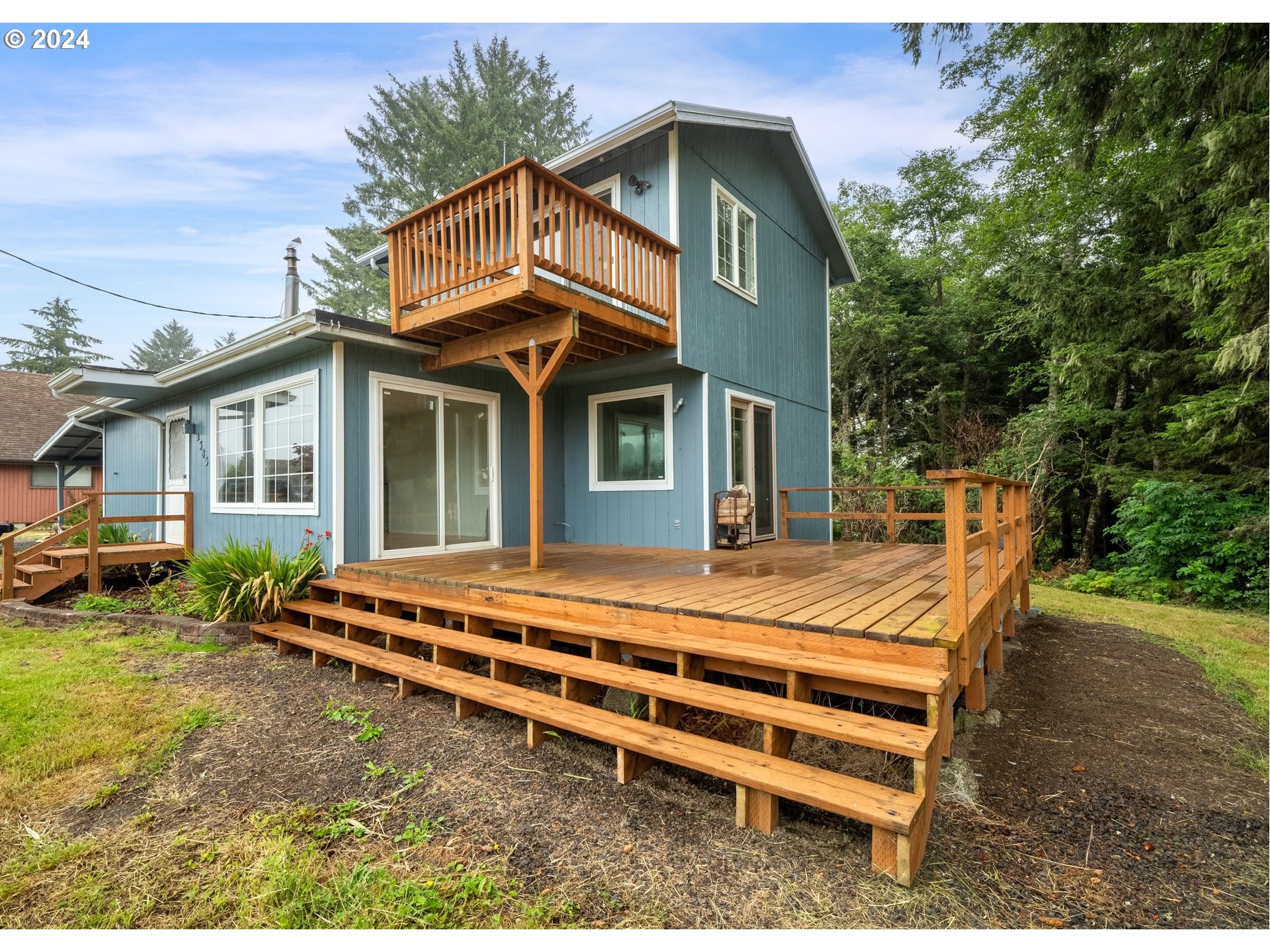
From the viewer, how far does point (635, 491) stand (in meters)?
6.93

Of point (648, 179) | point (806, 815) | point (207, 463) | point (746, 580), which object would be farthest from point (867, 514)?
point (207, 463)

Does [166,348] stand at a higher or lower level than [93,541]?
higher

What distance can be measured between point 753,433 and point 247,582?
561cm

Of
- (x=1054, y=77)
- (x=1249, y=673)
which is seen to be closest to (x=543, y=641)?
(x=1249, y=673)

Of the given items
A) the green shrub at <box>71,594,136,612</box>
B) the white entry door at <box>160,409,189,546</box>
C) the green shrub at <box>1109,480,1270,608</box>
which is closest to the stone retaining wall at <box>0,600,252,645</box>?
the green shrub at <box>71,594,136,612</box>

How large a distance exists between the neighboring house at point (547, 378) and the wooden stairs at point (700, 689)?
1.44 meters

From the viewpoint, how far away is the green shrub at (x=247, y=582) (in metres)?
5.16

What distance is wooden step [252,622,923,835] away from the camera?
6.48ft

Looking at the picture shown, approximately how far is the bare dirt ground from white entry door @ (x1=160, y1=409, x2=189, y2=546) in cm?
565

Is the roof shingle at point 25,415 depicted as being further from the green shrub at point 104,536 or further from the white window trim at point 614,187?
the white window trim at point 614,187

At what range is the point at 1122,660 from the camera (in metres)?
4.81

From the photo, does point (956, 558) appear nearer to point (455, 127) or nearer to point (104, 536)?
point (104, 536)

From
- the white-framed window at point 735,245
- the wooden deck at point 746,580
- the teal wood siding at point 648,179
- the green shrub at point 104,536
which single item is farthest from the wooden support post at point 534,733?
the green shrub at point 104,536

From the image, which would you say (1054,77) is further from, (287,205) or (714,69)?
(287,205)
